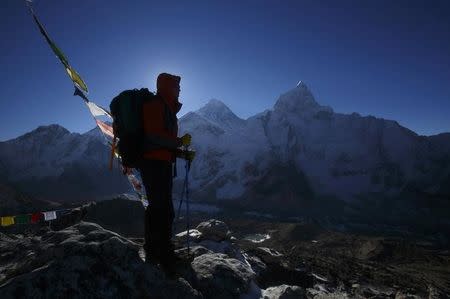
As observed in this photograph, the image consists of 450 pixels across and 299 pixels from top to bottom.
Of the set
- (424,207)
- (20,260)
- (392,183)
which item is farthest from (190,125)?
(20,260)

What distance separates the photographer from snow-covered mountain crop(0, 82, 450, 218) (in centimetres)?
6862

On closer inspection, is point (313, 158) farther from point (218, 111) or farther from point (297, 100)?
point (218, 111)

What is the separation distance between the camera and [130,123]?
13.5ft

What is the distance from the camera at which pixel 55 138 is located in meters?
116

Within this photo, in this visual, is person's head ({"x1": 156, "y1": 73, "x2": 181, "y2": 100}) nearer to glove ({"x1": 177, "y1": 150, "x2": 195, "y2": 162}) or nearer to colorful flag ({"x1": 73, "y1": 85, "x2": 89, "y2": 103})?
glove ({"x1": 177, "y1": 150, "x2": 195, "y2": 162})

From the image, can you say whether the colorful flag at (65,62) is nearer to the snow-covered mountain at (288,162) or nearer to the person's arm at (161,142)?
the person's arm at (161,142)

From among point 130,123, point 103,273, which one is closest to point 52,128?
point 130,123

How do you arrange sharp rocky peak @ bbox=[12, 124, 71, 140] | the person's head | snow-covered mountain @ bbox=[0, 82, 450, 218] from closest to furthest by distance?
the person's head, snow-covered mountain @ bbox=[0, 82, 450, 218], sharp rocky peak @ bbox=[12, 124, 71, 140]

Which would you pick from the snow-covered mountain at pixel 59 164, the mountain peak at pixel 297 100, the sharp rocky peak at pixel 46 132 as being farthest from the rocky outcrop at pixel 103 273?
the sharp rocky peak at pixel 46 132

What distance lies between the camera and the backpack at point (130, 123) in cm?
412

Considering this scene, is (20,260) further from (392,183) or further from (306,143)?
(306,143)

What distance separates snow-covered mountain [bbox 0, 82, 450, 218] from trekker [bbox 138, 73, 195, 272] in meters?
62.3

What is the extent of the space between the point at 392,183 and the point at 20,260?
73.8 metres

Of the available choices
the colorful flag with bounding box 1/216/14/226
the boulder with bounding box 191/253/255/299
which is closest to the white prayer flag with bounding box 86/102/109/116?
the boulder with bounding box 191/253/255/299
